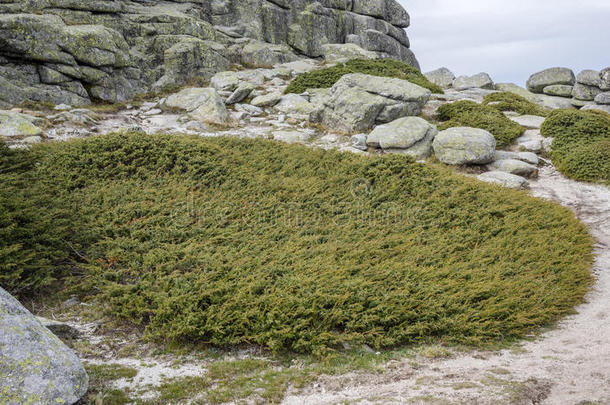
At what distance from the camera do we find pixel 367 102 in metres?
17.3

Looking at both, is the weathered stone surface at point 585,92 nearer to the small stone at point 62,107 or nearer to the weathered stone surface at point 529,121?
the weathered stone surface at point 529,121

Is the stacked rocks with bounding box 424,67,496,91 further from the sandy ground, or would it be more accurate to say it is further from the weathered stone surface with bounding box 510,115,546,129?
the sandy ground

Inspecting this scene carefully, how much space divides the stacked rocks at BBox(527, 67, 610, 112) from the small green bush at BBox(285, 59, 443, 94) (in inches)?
652

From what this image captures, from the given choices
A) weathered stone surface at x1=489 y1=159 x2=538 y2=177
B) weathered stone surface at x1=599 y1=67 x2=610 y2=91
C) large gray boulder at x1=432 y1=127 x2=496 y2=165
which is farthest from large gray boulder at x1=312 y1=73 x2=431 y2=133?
weathered stone surface at x1=599 y1=67 x2=610 y2=91

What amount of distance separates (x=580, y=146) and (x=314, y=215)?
1285 centimetres

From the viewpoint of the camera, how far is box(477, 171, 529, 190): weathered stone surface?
13.3 m

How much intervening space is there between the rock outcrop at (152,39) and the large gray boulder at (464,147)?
15447 millimetres

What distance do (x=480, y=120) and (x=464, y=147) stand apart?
14.1 feet

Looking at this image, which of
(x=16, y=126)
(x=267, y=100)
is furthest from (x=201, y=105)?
(x=16, y=126)

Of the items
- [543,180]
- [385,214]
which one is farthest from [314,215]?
[543,180]

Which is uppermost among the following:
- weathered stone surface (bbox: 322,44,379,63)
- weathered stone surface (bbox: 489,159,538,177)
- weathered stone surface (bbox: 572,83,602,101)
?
weathered stone surface (bbox: 322,44,379,63)

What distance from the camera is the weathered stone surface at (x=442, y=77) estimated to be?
131 feet

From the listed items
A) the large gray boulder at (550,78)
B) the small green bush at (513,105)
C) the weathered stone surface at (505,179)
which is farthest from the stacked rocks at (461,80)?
the weathered stone surface at (505,179)

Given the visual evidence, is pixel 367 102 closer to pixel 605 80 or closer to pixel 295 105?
pixel 295 105
